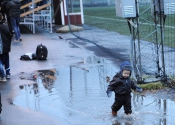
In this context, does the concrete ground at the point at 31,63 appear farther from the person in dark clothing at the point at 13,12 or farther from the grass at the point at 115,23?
the grass at the point at 115,23

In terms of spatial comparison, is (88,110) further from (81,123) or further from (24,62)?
(24,62)

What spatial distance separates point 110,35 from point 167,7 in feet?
41.5

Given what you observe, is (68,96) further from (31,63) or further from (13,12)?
(13,12)

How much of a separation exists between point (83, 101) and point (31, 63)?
4.86 m

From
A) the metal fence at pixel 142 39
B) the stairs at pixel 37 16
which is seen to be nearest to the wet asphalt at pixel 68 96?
the metal fence at pixel 142 39

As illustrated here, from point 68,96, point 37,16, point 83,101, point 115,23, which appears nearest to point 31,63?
point 68,96

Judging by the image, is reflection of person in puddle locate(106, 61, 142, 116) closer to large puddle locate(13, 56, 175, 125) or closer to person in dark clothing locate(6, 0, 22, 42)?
large puddle locate(13, 56, 175, 125)

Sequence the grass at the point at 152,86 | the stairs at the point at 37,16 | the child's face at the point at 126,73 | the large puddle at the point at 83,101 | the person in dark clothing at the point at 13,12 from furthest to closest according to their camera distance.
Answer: the stairs at the point at 37,16 < the person in dark clothing at the point at 13,12 < the grass at the point at 152,86 < the large puddle at the point at 83,101 < the child's face at the point at 126,73

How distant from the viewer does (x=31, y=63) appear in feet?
45.3

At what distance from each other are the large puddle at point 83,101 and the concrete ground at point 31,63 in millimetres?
257

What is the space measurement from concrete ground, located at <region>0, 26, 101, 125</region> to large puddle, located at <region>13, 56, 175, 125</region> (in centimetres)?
26

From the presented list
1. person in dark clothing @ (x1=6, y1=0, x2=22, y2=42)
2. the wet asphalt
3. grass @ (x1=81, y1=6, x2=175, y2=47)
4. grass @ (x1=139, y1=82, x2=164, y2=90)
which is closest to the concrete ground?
the wet asphalt

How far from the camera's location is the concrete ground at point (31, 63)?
802cm

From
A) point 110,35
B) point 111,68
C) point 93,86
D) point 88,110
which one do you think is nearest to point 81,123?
point 88,110
